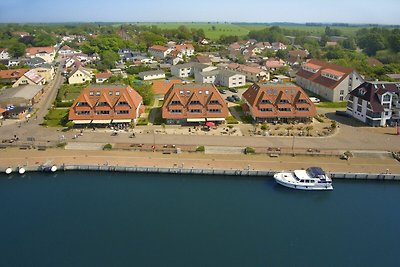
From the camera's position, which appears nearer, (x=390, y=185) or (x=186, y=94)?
(x=390, y=185)

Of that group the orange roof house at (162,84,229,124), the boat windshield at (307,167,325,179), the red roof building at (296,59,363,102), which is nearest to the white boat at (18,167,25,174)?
the orange roof house at (162,84,229,124)

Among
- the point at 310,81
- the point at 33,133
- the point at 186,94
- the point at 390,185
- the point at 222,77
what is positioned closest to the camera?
the point at 390,185

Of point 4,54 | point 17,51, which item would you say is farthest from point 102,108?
point 4,54

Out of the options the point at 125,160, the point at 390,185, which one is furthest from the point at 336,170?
the point at 125,160

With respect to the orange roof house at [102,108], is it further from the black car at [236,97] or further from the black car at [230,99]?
the black car at [236,97]

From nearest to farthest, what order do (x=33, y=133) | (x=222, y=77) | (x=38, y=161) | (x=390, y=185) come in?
(x=390, y=185)
(x=38, y=161)
(x=33, y=133)
(x=222, y=77)

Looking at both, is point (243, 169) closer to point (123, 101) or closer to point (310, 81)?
point (123, 101)

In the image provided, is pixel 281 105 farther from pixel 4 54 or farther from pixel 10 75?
pixel 4 54
